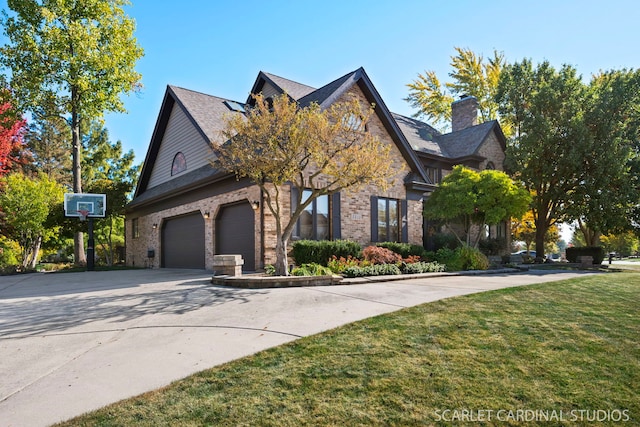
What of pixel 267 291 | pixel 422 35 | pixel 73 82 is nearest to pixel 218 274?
pixel 267 291

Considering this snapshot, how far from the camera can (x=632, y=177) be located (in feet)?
64.6

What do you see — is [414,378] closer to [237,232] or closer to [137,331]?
[137,331]

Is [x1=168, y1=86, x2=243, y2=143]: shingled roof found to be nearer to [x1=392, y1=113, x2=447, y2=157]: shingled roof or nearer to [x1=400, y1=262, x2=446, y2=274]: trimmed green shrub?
[x1=400, y1=262, x2=446, y2=274]: trimmed green shrub

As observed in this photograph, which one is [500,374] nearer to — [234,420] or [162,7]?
[234,420]

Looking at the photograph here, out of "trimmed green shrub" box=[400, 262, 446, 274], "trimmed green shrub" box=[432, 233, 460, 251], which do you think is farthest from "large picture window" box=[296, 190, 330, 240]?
"trimmed green shrub" box=[432, 233, 460, 251]

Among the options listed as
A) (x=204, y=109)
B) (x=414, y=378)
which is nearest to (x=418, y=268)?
(x=414, y=378)

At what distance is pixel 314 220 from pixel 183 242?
298 inches

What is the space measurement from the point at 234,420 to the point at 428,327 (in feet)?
9.31

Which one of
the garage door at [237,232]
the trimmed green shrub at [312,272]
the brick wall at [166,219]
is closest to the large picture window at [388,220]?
the garage door at [237,232]

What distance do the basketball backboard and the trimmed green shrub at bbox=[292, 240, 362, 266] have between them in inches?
455

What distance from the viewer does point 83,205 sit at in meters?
18.2

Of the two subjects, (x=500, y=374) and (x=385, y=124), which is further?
(x=385, y=124)

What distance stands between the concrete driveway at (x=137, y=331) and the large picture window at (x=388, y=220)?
6.96m

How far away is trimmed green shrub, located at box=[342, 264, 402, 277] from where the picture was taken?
10.5m
